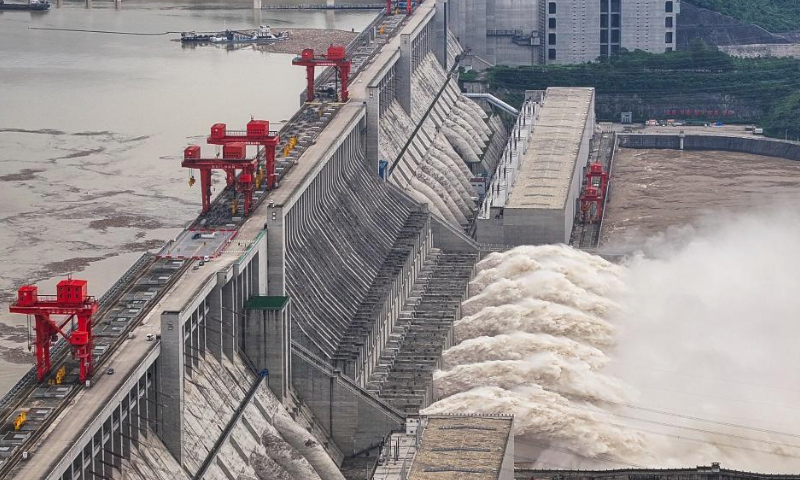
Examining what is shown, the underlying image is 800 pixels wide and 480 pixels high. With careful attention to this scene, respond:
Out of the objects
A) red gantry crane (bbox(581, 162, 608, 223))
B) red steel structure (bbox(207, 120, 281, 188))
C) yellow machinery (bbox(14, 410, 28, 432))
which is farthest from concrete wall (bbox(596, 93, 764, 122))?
yellow machinery (bbox(14, 410, 28, 432))

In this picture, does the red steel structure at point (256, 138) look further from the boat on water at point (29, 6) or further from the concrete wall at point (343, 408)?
the boat on water at point (29, 6)

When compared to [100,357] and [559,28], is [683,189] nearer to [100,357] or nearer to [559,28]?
[559,28]

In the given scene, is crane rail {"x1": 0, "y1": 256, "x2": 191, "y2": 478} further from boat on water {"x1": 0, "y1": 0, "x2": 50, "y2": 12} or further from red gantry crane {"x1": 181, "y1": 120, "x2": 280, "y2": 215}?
boat on water {"x1": 0, "y1": 0, "x2": 50, "y2": 12}

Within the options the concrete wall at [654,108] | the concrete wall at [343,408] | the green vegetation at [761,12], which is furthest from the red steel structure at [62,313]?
the green vegetation at [761,12]

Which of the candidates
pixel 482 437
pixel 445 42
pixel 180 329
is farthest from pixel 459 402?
pixel 445 42

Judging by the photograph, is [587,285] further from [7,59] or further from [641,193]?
[7,59]

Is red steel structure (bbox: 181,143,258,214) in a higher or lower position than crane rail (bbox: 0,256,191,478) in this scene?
higher
